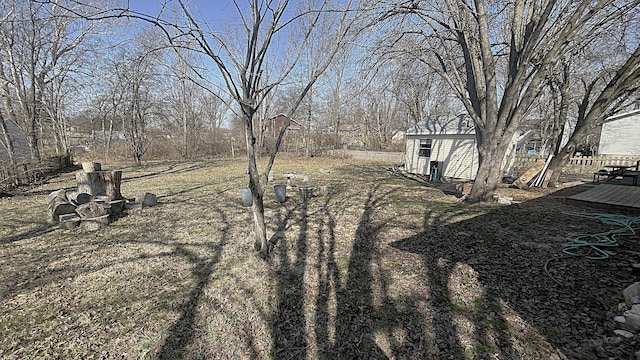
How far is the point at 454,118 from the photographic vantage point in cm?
1219

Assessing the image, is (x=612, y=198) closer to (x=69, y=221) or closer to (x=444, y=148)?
(x=444, y=148)

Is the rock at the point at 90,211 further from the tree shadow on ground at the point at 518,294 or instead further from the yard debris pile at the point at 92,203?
the tree shadow on ground at the point at 518,294

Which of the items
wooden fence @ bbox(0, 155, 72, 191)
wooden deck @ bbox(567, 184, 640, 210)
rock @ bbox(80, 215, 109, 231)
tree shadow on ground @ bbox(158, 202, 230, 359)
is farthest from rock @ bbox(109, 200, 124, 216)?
wooden deck @ bbox(567, 184, 640, 210)

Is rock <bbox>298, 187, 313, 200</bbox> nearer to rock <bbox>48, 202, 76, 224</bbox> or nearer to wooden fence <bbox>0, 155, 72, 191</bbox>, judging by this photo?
rock <bbox>48, 202, 76, 224</bbox>

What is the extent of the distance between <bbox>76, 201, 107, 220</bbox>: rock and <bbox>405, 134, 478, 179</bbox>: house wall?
40.9ft

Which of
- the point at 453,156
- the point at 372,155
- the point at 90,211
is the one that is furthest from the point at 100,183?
the point at 372,155

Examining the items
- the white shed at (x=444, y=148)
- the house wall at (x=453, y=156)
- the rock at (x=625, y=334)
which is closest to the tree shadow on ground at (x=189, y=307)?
the rock at (x=625, y=334)

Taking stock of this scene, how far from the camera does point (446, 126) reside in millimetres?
12008

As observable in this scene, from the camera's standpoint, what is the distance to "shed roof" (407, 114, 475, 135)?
11.3 metres

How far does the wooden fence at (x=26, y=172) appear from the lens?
24.7ft

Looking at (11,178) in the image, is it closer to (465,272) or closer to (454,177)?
Answer: (465,272)

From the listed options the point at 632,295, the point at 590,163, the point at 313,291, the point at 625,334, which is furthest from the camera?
the point at 590,163

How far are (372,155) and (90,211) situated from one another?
63.2 feet

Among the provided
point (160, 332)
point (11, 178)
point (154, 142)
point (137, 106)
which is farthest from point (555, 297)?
point (154, 142)
